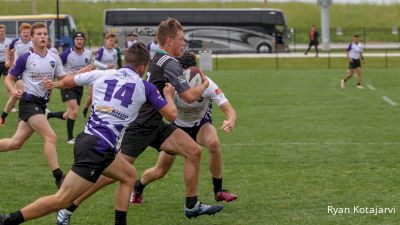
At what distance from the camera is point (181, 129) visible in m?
9.22

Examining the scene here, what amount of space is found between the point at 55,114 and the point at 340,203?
813cm

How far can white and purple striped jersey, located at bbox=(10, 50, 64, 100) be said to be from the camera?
10.9m

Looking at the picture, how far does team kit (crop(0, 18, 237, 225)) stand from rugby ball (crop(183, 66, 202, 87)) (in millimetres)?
11

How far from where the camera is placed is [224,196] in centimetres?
947

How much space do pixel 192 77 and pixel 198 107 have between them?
15.2 inches

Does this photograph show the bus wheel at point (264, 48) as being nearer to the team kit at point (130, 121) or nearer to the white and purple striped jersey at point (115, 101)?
the team kit at point (130, 121)

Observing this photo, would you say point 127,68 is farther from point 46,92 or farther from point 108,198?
point 46,92

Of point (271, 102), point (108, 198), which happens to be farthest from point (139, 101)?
point (271, 102)

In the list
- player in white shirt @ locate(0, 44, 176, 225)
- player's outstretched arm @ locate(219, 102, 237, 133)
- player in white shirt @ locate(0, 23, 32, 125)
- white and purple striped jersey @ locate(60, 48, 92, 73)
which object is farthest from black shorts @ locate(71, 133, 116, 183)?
player in white shirt @ locate(0, 23, 32, 125)

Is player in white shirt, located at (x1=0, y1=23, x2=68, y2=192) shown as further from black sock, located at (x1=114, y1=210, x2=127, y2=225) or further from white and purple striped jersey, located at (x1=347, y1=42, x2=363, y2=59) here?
white and purple striped jersey, located at (x1=347, y1=42, x2=363, y2=59)

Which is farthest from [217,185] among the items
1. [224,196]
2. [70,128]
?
[70,128]

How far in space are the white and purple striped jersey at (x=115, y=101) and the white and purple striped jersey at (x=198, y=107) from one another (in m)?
1.82

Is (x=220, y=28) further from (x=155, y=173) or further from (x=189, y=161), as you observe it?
(x=189, y=161)

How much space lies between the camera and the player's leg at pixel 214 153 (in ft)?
30.7
